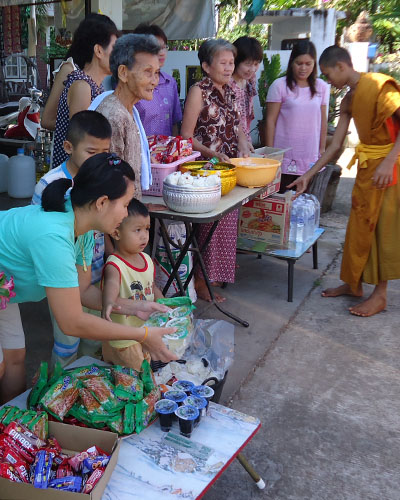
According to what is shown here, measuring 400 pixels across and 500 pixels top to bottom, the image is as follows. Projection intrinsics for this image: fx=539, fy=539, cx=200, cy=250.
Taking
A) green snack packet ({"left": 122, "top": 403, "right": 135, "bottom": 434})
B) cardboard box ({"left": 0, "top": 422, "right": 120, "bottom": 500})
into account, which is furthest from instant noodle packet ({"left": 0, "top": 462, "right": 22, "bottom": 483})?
green snack packet ({"left": 122, "top": 403, "right": 135, "bottom": 434})

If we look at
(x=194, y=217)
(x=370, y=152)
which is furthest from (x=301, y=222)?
(x=194, y=217)

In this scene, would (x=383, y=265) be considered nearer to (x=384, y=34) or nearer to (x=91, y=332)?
(x=91, y=332)

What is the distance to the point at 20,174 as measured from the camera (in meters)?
6.36

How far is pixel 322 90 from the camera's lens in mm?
5020

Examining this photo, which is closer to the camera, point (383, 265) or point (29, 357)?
point (29, 357)

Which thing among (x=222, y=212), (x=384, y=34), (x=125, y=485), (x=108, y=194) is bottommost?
(x=125, y=485)

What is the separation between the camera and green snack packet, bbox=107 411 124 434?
183cm

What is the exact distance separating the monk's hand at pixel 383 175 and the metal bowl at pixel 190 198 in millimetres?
1434

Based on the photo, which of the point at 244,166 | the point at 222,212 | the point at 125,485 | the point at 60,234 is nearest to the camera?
the point at 125,485

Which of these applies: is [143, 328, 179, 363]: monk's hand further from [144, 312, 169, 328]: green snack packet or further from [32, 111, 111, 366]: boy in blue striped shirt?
[32, 111, 111, 366]: boy in blue striped shirt

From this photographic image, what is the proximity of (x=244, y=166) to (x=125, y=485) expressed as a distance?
2339 millimetres

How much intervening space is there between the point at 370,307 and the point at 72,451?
2894mm

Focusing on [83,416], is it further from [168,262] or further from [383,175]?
[383,175]

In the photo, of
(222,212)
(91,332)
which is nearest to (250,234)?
(222,212)
